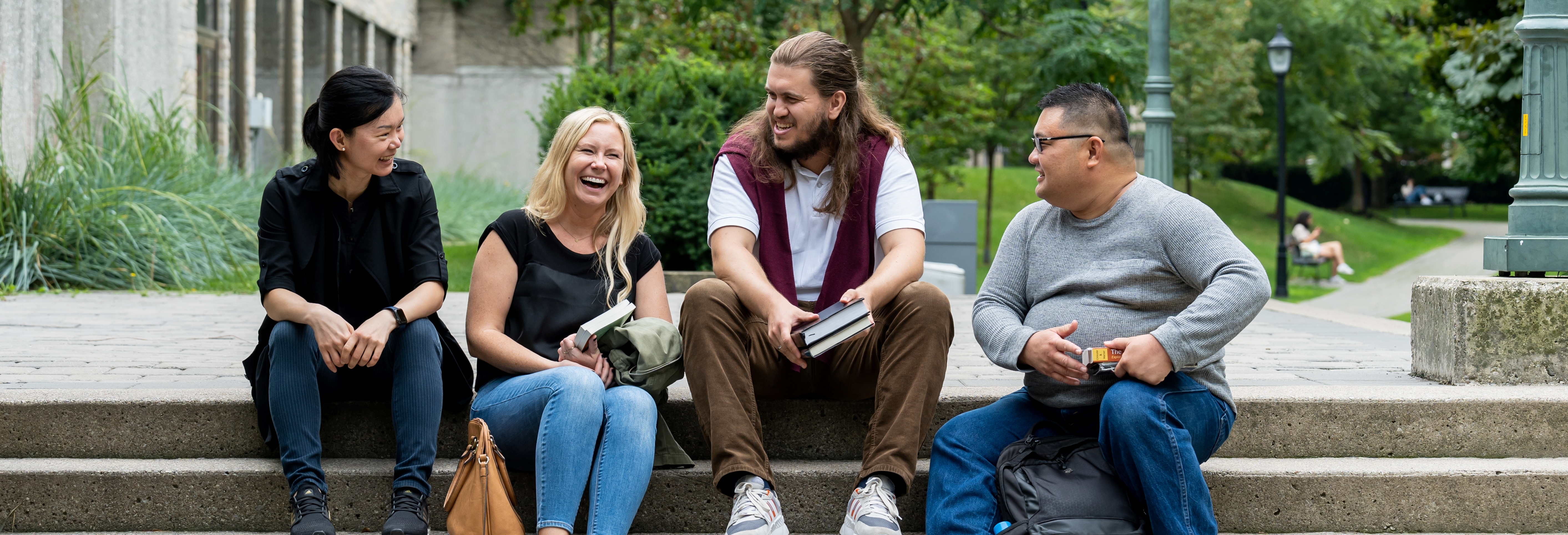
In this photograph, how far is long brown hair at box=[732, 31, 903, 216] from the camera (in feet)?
10.8

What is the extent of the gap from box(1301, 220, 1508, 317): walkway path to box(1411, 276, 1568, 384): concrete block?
484 cm

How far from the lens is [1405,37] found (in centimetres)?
2834

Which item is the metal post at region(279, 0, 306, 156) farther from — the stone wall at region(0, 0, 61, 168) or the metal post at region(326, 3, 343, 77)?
the stone wall at region(0, 0, 61, 168)

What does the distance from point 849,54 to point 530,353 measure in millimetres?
1240

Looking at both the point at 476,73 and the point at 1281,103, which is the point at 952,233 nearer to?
the point at 1281,103

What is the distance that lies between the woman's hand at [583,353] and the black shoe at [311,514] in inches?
27.1

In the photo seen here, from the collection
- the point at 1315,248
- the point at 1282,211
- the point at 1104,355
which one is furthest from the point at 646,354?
the point at 1315,248

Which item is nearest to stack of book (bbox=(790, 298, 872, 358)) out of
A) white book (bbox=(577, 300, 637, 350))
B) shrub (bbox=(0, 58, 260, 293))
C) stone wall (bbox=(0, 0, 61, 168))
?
white book (bbox=(577, 300, 637, 350))

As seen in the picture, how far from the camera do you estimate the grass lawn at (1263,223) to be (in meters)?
24.2

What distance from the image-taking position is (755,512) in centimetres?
287

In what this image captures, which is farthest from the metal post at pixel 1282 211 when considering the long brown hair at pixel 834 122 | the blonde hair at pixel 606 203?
the blonde hair at pixel 606 203

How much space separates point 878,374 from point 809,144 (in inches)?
26.7

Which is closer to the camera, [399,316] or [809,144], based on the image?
[399,316]

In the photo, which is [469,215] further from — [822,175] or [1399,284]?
[1399,284]
